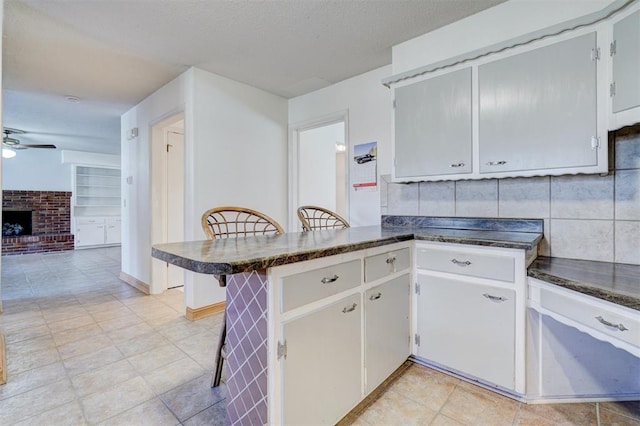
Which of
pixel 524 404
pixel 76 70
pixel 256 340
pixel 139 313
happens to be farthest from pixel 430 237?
pixel 76 70

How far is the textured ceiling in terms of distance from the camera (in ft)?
6.45

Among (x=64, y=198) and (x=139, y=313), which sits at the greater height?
(x=64, y=198)

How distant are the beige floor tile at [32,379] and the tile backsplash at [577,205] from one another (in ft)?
9.51

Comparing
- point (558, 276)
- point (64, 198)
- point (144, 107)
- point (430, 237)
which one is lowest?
point (558, 276)

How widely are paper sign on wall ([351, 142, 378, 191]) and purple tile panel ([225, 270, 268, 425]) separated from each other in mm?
1898

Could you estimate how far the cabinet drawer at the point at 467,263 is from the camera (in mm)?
1521

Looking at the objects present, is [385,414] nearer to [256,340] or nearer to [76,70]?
[256,340]

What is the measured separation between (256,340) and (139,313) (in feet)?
8.12

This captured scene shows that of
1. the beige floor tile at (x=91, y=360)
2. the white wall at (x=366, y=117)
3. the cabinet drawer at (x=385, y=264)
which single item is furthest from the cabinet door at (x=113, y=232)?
the cabinet drawer at (x=385, y=264)

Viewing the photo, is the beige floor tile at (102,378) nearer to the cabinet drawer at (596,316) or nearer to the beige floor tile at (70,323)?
the beige floor tile at (70,323)

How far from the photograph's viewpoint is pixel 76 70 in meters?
2.89

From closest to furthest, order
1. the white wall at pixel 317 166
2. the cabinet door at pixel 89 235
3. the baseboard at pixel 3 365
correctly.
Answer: the baseboard at pixel 3 365 < the white wall at pixel 317 166 < the cabinet door at pixel 89 235

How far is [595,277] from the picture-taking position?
129cm

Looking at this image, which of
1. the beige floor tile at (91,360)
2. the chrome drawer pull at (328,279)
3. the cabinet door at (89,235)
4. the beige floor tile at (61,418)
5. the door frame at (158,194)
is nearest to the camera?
the chrome drawer pull at (328,279)
